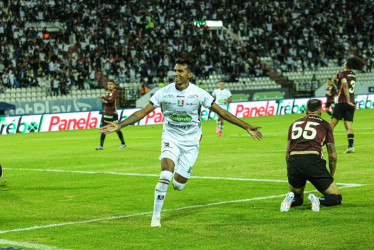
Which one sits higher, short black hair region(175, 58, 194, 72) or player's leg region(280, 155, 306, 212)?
short black hair region(175, 58, 194, 72)

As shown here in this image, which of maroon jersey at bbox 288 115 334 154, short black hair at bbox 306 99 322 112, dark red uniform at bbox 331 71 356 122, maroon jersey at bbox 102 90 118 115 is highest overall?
short black hair at bbox 306 99 322 112

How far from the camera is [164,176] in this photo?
9.12m

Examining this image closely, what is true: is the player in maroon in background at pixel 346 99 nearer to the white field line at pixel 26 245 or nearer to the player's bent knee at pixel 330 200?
the player's bent knee at pixel 330 200

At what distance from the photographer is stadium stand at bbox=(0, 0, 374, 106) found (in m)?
41.4

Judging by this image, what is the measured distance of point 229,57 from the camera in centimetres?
5022

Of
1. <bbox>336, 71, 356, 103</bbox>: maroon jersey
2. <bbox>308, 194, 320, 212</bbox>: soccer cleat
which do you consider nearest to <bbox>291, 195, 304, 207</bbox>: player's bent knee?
<bbox>308, 194, 320, 212</bbox>: soccer cleat

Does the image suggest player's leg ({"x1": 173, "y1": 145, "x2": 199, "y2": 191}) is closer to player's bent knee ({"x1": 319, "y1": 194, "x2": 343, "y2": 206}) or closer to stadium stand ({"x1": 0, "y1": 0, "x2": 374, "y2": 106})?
player's bent knee ({"x1": 319, "y1": 194, "x2": 343, "y2": 206})

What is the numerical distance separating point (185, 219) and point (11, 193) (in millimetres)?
4654

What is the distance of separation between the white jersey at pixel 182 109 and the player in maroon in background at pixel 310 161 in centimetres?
153

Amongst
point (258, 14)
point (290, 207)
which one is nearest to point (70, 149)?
point (290, 207)

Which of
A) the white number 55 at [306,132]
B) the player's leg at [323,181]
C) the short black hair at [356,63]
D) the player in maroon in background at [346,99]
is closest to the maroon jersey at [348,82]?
the player in maroon in background at [346,99]

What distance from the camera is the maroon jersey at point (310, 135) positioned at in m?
10.0

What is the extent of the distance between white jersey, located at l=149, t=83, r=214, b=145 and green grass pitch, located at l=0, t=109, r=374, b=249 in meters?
1.17

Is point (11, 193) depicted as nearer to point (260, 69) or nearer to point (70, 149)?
point (70, 149)
